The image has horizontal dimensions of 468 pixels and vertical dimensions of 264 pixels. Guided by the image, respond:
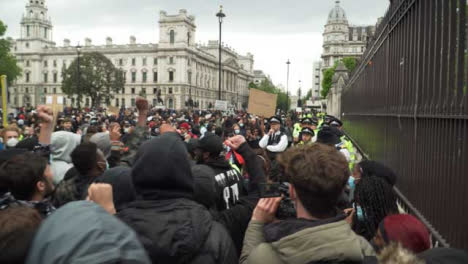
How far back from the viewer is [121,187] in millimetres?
3146

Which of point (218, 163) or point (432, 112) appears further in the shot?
point (218, 163)

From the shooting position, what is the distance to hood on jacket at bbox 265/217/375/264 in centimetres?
185

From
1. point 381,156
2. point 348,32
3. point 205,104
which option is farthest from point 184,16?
point 381,156

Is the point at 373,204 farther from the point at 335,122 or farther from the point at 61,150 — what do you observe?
the point at 335,122

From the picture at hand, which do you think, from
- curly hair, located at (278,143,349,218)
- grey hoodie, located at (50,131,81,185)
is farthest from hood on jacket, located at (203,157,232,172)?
curly hair, located at (278,143,349,218)

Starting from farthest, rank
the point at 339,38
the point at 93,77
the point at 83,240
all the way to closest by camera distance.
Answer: the point at 339,38, the point at 93,77, the point at 83,240

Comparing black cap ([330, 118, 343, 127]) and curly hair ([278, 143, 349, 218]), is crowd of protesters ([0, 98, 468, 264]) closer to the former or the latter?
curly hair ([278, 143, 349, 218])

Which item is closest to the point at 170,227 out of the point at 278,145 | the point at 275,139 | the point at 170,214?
the point at 170,214

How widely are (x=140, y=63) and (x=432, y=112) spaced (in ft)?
366

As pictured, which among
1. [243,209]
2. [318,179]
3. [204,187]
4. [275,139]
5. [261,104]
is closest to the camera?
[318,179]

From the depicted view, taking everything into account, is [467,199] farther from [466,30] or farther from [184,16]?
[184,16]

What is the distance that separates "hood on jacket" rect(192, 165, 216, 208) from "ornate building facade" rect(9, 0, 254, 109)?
97388 mm

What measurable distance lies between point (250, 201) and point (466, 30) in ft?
6.50

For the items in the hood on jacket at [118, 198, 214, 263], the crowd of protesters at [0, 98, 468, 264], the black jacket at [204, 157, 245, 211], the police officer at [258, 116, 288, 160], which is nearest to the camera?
the crowd of protesters at [0, 98, 468, 264]
